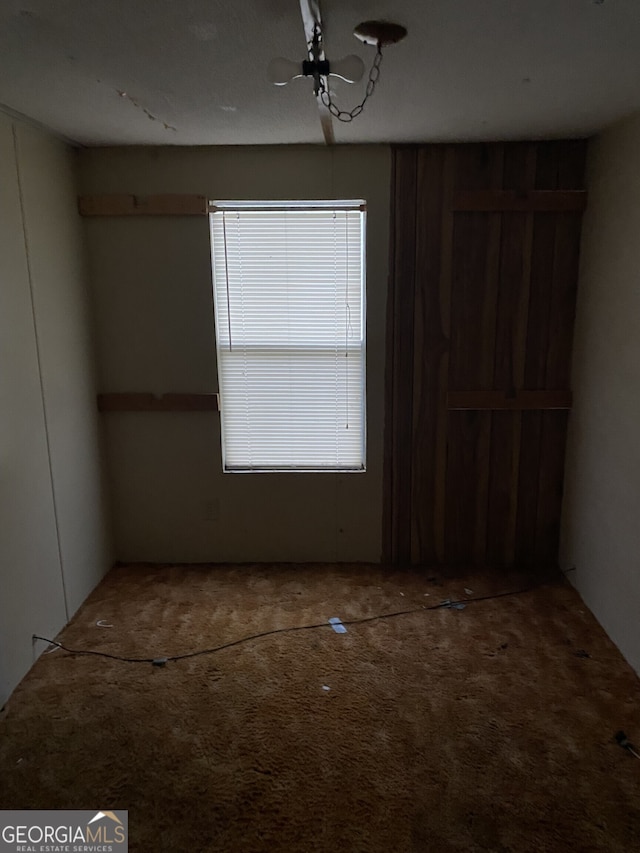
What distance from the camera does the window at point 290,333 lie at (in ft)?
10.5

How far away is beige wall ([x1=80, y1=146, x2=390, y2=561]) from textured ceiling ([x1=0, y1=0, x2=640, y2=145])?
231mm

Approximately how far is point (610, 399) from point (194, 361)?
7.47 feet

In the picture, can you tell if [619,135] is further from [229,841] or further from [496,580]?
[229,841]

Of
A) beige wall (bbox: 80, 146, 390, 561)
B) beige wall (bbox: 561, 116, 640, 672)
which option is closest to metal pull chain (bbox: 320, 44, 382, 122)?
beige wall (bbox: 80, 146, 390, 561)

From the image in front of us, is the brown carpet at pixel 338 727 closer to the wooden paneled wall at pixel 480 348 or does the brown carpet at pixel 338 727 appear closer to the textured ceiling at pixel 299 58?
the wooden paneled wall at pixel 480 348

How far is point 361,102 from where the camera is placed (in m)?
2.39

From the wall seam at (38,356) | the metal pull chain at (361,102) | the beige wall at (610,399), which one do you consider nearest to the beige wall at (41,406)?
the wall seam at (38,356)

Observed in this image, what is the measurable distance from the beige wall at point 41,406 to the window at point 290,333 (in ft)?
2.60

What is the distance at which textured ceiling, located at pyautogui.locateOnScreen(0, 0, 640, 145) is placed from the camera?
1.60 metres

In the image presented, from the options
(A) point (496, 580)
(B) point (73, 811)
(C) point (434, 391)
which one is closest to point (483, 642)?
(A) point (496, 580)

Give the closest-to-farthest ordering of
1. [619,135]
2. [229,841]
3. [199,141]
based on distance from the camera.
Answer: [229,841] < [619,135] < [199,141]

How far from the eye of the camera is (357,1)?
154 centimetres

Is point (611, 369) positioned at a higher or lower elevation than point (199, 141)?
lower

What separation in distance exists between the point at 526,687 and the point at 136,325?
2.77 meters
